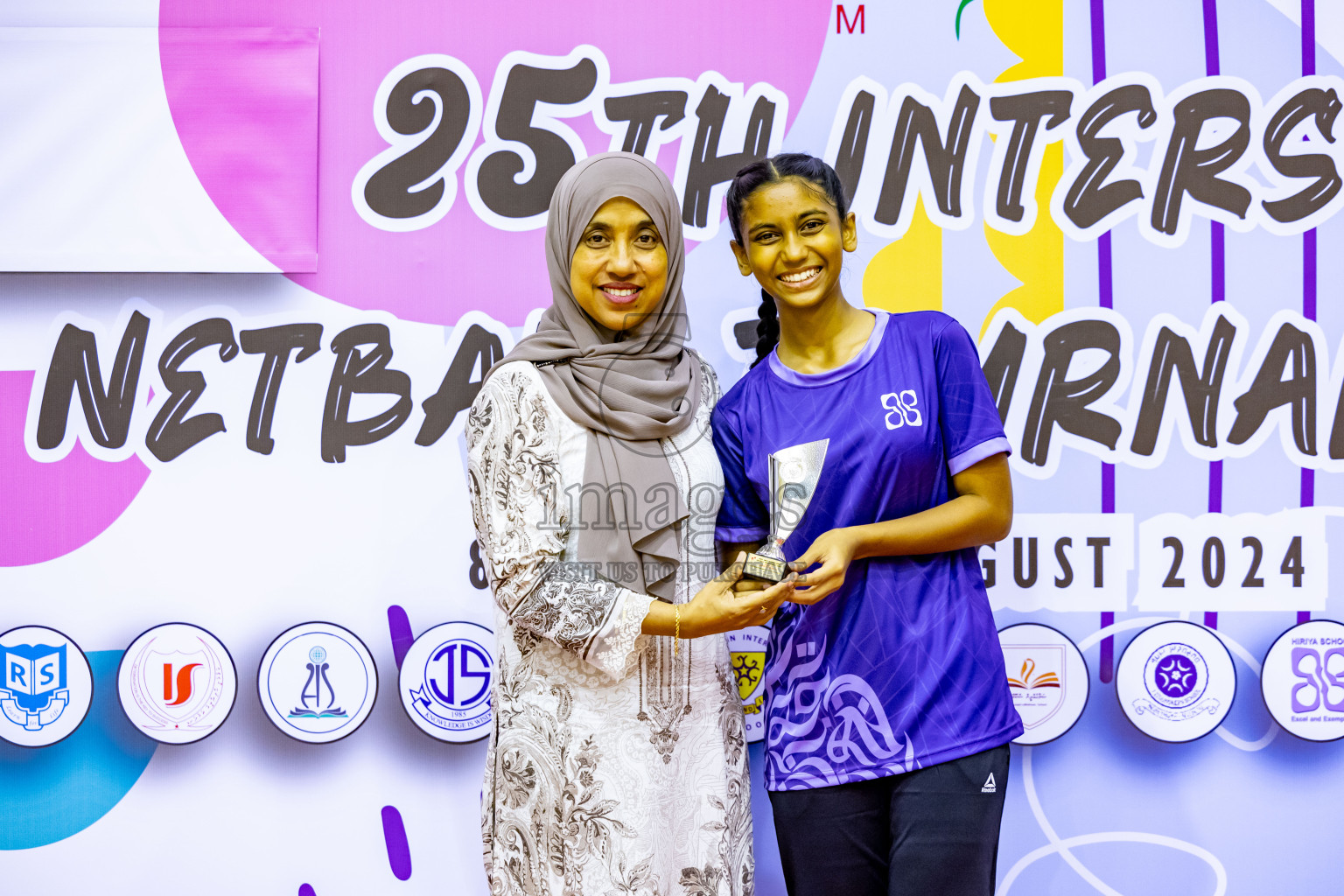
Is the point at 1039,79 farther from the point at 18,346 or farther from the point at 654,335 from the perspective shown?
the point at 18,346

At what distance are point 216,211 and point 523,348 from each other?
921 millimetres

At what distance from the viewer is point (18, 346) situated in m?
2.02

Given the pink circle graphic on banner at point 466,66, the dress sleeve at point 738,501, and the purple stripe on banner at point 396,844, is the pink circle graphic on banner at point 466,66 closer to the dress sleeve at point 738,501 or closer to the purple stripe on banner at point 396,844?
the dress sleeve at point 738,501

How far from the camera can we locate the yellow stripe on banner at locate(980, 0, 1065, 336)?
2025 millimetres

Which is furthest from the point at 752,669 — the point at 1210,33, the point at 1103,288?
the point at 1210,33

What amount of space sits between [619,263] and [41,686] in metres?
1.60

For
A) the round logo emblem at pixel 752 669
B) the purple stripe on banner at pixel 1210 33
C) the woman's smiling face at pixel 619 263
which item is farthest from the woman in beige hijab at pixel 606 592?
the purple stripe on banner at pixel 1210 33

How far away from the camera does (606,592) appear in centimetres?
141

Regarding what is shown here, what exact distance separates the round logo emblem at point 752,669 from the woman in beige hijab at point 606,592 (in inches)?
18.4

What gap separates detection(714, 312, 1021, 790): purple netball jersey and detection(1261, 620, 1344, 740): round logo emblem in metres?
0.99

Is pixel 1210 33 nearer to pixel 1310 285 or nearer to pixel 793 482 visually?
pixel 1310 285

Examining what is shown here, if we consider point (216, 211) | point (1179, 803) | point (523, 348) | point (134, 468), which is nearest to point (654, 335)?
point (523, 348)

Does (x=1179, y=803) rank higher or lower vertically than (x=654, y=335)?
lower

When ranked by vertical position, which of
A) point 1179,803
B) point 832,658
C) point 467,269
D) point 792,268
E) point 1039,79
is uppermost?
point 1039,79
